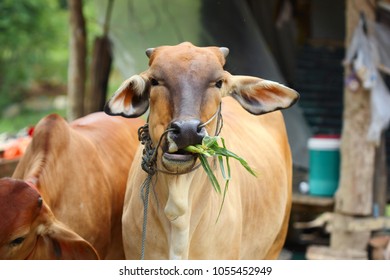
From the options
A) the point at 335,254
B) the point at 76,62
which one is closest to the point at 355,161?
the point at 335,254

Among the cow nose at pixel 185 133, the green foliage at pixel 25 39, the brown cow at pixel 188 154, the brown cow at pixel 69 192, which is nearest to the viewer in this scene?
the cow nose at pixel 185 133

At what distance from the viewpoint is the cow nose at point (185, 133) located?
13.8 ft

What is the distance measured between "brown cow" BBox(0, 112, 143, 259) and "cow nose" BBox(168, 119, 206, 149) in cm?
85

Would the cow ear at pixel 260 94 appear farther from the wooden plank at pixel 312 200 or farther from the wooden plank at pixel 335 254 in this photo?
the wooden plank at pixel 312 200

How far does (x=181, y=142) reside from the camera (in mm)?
4219

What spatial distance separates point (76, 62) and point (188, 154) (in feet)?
18.7

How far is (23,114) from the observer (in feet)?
67.1

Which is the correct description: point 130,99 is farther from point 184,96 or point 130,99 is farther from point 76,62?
point 76,62

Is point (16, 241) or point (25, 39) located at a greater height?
point (25, 39)

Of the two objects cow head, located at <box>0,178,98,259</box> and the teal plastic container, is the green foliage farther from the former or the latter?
cow head, located at <box>0,178,98,259</box>

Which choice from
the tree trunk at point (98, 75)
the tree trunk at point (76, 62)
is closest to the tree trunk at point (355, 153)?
the tree trunk at point (98, 75)

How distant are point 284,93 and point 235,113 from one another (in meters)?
1.28

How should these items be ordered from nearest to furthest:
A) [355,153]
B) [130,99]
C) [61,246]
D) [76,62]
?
[130,99] < [61,246] < [355,153] < [76,62]

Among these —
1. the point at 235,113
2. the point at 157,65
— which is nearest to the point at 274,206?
the point at 235,113
